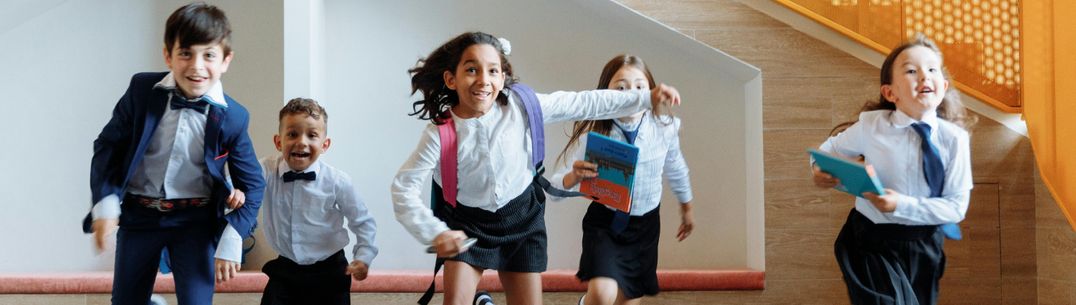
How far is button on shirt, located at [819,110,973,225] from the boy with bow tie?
1.68 m

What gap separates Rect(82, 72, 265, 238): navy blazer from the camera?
2836 mm

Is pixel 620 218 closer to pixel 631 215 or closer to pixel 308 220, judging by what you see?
pixel 631 215

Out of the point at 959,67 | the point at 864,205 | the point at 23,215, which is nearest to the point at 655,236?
the point at 864,205

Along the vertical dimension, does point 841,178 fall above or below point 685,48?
below

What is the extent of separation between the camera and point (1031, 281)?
4.82 metres

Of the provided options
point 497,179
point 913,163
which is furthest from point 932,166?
point 497,179

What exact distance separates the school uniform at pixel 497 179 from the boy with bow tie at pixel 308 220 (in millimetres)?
566

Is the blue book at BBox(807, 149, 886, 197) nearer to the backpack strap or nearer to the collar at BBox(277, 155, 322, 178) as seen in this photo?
the backpack strap

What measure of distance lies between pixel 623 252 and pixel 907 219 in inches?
41.6

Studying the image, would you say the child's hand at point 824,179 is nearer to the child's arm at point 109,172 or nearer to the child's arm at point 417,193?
the child's arm at point 417,193

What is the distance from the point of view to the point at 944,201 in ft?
10.1

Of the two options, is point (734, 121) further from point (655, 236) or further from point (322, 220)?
point (322, 220)

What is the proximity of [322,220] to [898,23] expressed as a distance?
2789mm

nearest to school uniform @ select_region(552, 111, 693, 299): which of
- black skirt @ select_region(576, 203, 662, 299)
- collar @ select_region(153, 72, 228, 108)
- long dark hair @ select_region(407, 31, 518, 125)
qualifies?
black skirt @ select_region(576, 203, 662, 299)
